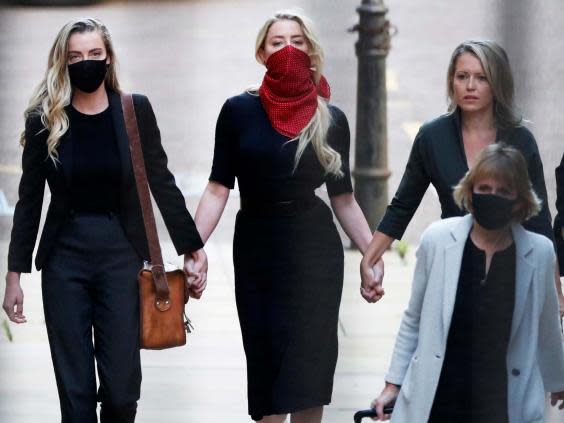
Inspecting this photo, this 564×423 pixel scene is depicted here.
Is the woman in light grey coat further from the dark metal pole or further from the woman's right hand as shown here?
the dark metal pole

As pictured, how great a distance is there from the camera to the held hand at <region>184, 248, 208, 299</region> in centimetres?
454

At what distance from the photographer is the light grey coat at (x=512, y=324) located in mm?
3787

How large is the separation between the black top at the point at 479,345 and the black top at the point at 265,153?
718 millimetres

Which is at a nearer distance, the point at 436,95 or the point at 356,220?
the point at 356,220

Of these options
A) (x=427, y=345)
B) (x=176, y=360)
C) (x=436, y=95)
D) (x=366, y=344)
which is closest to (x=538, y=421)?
(x=427, y=345)

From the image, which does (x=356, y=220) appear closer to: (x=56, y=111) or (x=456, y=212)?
(x=456, y=212)

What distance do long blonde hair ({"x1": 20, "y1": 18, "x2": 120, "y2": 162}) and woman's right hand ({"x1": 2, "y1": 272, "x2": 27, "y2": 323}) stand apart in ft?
1.17

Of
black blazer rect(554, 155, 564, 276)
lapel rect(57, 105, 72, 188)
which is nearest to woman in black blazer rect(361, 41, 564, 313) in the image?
black blazer rect(554, 155, 564, 276)

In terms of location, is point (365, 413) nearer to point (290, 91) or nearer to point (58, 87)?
point (290, 91)

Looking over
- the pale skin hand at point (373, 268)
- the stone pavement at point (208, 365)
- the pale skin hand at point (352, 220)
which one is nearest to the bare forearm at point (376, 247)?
the pale skin hand at point (373, 268)

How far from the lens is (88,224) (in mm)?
4375

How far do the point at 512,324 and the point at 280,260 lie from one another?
34.8 inches

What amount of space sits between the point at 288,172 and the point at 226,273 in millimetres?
2739

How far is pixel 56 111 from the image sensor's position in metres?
4.31
